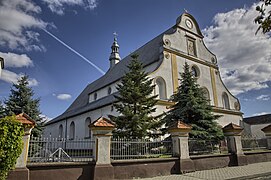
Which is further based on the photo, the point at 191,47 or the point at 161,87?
the point at 191,47

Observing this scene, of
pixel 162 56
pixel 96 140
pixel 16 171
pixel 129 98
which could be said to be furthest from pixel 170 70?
pixel 16 171

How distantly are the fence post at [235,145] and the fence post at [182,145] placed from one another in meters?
3.25

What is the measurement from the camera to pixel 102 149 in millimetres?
7371

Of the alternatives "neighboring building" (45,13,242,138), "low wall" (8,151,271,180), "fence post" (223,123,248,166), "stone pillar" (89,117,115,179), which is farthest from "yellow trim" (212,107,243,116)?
"stone pillar" (89,117,115,179)

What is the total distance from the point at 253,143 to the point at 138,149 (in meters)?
7.81

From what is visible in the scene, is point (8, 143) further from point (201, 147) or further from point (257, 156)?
point (257, 156)

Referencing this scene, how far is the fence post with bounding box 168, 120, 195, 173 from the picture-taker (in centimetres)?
887

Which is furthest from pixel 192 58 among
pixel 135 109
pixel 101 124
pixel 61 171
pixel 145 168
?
pixel 61 171

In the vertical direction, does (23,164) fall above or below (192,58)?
below

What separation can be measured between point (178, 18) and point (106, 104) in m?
11.9

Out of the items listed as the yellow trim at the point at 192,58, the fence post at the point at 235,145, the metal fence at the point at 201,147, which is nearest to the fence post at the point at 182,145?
the metal fence at the point at 201,147

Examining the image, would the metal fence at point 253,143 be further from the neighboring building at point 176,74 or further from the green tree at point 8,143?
the green tree at point 8,143

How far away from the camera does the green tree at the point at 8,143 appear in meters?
5.09

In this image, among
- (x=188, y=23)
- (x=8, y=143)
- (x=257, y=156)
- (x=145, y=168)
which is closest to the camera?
(x=8, y=143)
